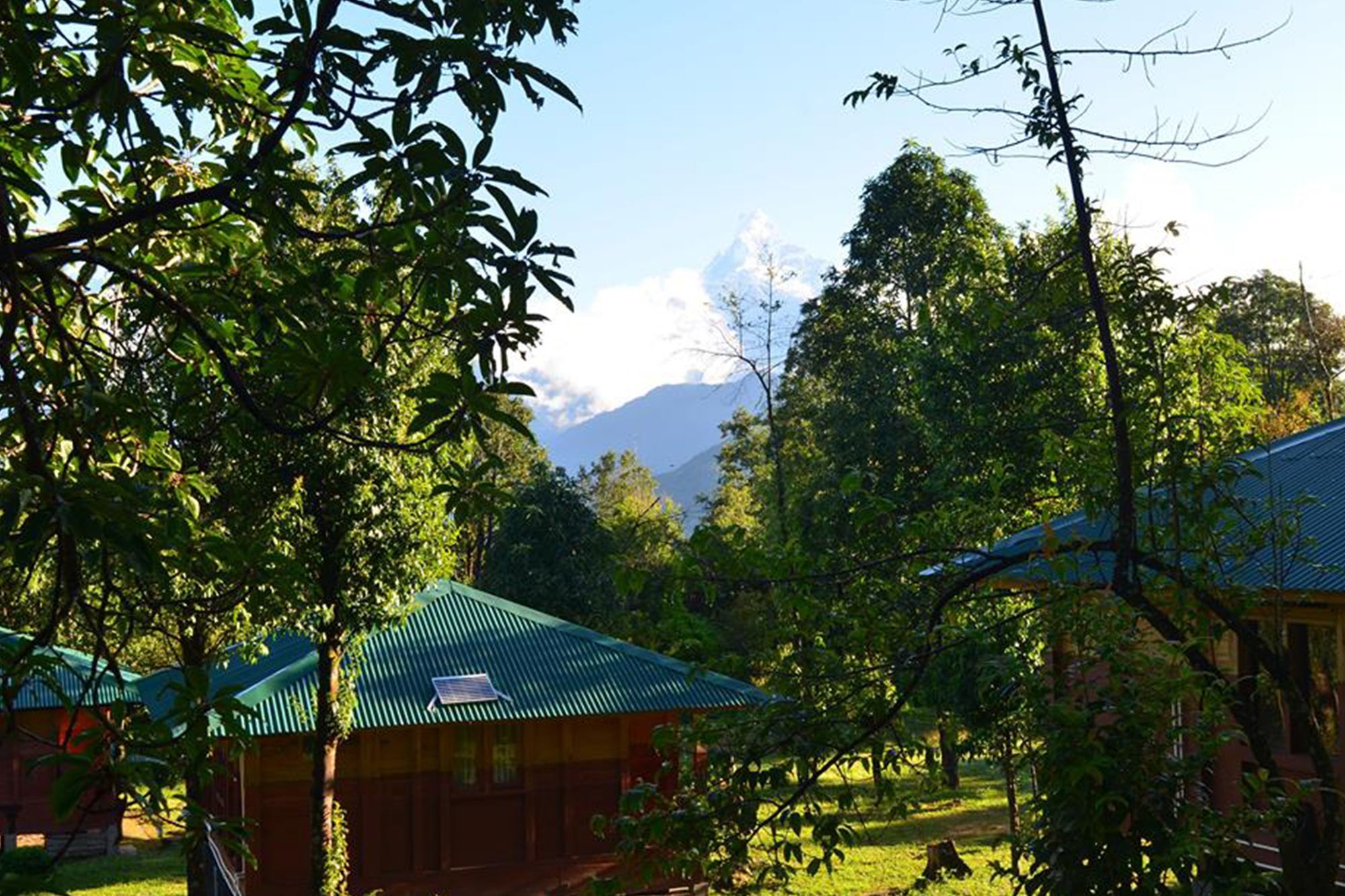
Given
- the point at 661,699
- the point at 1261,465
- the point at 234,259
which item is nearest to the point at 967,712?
the point at 661,699

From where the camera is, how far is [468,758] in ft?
53.8

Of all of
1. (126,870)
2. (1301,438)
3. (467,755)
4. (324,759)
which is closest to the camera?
(1301,438)

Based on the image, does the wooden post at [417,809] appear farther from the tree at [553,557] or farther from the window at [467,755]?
the tree at [553,557]

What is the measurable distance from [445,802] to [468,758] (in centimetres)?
63

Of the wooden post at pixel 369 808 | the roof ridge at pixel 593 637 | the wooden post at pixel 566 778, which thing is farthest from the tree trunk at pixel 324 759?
the roof ridge at pixel 593 637

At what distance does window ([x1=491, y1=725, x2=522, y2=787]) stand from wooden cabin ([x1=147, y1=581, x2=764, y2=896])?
0.06 feet

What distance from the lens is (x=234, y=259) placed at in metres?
5.18

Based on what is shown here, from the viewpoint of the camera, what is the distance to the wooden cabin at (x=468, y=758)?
1549cm

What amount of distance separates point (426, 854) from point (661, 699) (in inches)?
141

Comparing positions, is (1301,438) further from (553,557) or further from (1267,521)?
(553,557)

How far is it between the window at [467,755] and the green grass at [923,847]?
4373 millimetres

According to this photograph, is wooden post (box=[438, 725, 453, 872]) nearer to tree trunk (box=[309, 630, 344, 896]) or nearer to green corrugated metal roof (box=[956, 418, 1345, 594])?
tree trunk (box=[309, 630, 344, 896])

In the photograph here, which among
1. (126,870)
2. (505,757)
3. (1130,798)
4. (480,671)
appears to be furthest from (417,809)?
(1130,798)

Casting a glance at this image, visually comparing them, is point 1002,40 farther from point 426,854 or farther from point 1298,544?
point 426,854
